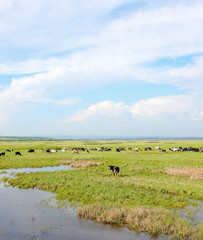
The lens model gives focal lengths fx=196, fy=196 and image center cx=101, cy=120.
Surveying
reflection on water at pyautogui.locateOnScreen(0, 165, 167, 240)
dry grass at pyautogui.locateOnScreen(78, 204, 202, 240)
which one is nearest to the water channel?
reflection on water at pyautogui.locateOnScreen(0, 165, 167, 240)

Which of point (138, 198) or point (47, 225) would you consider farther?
point (138, 198)

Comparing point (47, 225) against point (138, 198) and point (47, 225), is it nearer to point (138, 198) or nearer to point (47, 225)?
point (47, 225)

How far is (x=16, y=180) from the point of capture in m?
25.7

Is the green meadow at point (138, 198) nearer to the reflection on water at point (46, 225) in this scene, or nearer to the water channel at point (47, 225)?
the water channel at point (47, 225)

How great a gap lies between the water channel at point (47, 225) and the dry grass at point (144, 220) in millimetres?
540

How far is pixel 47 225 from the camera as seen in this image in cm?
1332

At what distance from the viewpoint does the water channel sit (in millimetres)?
11961

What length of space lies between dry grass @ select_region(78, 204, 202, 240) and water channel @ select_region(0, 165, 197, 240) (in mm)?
540

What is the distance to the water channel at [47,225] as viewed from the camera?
12.0m

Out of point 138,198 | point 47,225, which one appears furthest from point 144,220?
point 47,225

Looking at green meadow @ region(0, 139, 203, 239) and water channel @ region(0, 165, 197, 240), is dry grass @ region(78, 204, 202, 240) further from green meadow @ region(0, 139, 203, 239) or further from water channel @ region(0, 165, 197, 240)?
water channel @ region(0, 165, 197, 240)

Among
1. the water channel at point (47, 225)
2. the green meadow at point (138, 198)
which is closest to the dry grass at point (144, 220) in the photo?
the green meadow at point (138, 198)

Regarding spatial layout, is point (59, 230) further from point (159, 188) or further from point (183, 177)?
point (183, 177)

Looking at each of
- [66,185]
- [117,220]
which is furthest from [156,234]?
[66,185]
